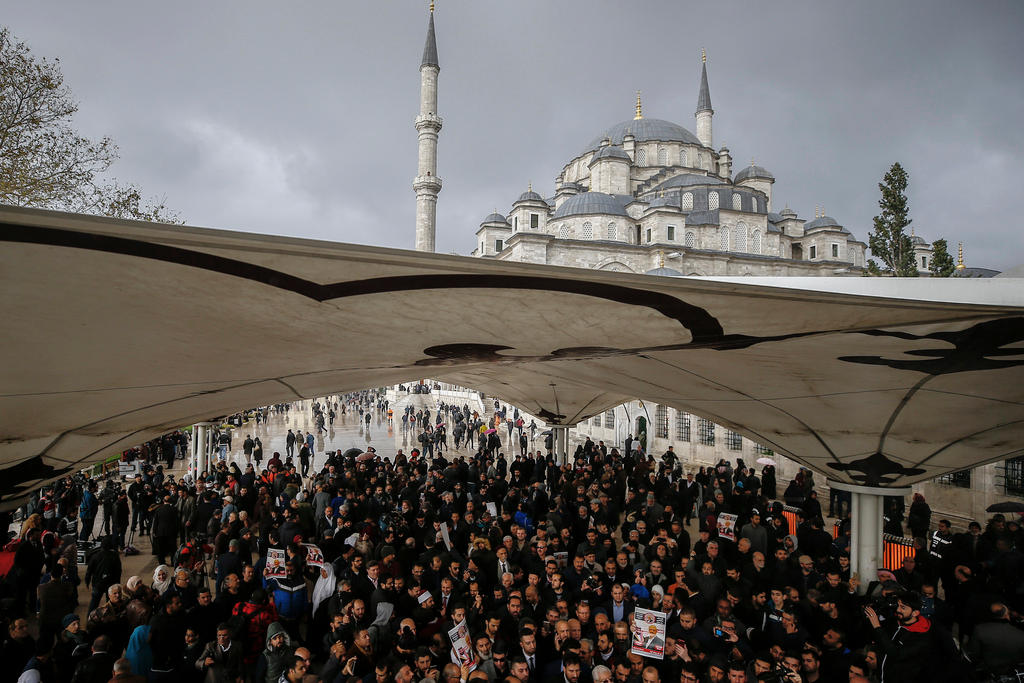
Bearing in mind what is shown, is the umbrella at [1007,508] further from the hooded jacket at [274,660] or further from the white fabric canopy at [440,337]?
the hooded jacket at [274,660]

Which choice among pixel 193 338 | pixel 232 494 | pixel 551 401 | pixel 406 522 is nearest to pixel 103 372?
pixel 193 338

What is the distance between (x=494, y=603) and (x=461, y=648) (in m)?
1.06

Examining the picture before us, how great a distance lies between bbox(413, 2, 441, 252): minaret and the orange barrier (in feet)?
109

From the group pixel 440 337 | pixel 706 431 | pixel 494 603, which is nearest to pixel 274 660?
pixel 494 603

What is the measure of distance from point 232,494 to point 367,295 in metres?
7.48

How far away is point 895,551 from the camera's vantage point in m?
8.91

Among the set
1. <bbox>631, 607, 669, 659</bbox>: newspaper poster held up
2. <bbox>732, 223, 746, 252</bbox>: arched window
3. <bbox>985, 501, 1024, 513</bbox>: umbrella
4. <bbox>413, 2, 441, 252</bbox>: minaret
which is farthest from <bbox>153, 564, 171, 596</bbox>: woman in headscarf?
<bbox>732, 223, 746, 252</bbox>: arched window

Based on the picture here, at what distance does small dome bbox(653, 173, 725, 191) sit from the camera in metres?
46.1

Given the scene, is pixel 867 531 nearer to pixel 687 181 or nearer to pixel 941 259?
pixel 941 259

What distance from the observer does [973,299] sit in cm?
406

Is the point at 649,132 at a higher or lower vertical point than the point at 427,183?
higher

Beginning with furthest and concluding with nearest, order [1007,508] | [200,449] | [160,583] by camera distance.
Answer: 1. [200,449]
2. [1007,508]
3. [160,583]

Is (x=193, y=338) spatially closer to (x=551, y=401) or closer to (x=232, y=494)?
(x=232, y=494)

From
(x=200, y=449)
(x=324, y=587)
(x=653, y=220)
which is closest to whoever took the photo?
(x=324, y=587)
